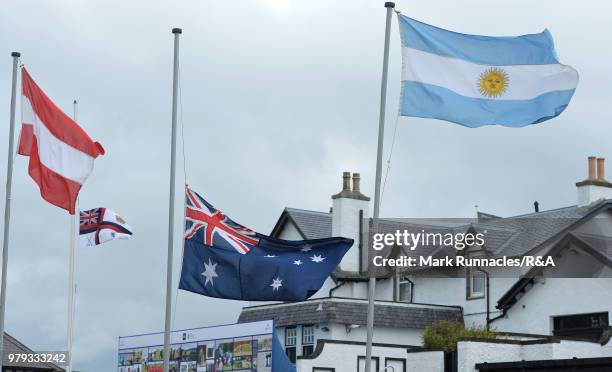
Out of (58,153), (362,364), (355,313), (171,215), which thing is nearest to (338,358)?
(362,364)

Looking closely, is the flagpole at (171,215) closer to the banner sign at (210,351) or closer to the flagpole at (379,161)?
the flagpole at (379,161)

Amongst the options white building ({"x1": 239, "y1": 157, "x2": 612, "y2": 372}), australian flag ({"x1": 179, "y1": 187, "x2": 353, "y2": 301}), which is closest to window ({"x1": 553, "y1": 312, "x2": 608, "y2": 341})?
white building ({"x1": 239, "y1": 157, "x2": 612, "y2": 372})

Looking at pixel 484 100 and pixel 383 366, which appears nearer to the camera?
pixel 484 100

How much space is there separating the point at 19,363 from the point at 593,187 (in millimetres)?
21327

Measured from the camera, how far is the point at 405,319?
47.9m

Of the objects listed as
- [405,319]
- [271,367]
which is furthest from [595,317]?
[271,367]

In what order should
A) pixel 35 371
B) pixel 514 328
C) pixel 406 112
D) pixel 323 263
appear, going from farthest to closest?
pixel 514 328 → pixel 35 371 → pixel 323 263 → pixel 406 112

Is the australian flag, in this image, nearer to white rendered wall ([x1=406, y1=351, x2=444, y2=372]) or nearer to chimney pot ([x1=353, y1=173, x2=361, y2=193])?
white rendered wall ([x1=406, y1=351, x2=444, y2=372])

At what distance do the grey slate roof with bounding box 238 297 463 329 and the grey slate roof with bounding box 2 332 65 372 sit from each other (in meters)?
9.49

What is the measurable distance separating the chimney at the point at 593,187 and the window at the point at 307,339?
11.0 m

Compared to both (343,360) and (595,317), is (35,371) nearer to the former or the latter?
(343,360)

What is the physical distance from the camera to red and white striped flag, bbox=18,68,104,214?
2866cm

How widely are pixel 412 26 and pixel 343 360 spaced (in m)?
17.1

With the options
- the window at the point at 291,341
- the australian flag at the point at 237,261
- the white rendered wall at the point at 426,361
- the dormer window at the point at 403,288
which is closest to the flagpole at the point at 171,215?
the australian flag at the point at 237,261
